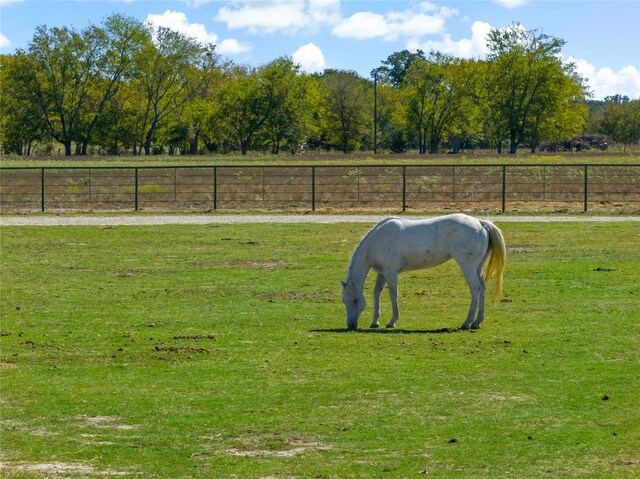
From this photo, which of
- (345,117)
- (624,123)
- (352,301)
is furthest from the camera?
(624,123)

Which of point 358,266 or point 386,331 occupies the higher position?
point 358,266

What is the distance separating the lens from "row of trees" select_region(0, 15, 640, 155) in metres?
97.6

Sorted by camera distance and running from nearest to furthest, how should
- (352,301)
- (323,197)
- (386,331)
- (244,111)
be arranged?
(386,331) < (352,301) < (323,197) < (244,111)

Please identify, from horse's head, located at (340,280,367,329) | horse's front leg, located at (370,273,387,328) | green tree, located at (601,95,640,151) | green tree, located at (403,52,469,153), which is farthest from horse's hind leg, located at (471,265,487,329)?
green tree, located at (601,95,640,151)

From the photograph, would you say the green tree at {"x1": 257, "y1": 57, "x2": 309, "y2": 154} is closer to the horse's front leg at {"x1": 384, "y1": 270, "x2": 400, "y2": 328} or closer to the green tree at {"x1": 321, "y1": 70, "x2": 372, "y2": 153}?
the green tree at {"x1": 321, "y1": 70, "x2": 372, "y2": 153}

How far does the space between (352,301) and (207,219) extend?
67.2 ft

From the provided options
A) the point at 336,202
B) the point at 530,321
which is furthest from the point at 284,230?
the point at 530,321

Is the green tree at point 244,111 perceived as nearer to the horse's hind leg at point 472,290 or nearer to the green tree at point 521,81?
the green tree at point 521,81

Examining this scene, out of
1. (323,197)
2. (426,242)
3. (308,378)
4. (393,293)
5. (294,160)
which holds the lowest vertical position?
(308,378)

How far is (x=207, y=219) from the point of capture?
111 feet

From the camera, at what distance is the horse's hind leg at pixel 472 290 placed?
44.7 ft

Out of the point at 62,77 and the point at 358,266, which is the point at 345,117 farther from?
the point at 358,266

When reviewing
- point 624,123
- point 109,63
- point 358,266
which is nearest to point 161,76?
point 109,63

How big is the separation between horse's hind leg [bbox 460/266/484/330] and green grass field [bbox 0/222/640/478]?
0.35 m
